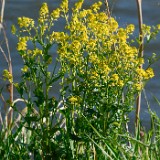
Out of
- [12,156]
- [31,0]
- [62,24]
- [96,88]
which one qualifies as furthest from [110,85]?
[31,0]

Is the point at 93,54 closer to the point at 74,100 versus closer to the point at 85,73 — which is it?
the point at 85,73

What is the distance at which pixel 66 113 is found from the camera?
156 inches

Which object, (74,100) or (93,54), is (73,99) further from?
(93,54)

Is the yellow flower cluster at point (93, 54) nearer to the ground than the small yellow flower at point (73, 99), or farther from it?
farther from it

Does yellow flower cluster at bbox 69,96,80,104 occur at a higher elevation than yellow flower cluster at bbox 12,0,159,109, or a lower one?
lower

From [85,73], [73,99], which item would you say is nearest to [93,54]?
[85,73]

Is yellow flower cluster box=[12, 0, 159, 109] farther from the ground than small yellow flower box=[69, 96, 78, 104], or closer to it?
farther from the ground

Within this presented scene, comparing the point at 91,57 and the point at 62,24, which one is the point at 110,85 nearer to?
the point at 91,57

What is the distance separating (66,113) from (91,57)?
0.34 metres

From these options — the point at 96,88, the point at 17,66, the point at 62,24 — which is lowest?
the point at 96,88

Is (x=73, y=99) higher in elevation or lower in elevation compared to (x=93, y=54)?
lower

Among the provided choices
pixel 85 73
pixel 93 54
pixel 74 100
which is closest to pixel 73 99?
pixel 74 100

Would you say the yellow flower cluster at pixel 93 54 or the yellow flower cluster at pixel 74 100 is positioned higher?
the yellow flower cluster at pixel 93 54

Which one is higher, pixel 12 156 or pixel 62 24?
pixel 62 24
